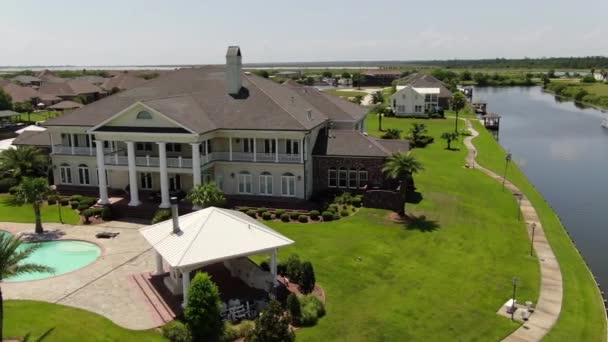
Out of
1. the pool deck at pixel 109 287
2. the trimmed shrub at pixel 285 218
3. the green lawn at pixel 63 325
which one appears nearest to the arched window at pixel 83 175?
the pool deck at pixel 109 287

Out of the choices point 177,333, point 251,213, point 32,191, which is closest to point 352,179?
point 251,213

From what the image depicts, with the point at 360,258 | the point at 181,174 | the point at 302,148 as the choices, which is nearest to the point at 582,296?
the point at 360,258

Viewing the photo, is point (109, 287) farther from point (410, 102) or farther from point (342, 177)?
point (410, 102)

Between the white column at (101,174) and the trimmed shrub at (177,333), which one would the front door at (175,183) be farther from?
the trimmed shrub at (177,333)

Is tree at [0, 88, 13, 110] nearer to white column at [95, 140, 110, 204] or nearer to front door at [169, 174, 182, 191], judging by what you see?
white column at [95, 140, 110, 204]

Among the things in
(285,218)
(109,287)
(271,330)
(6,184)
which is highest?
(6,184)

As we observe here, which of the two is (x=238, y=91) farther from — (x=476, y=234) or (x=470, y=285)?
(x=470, y=285)
